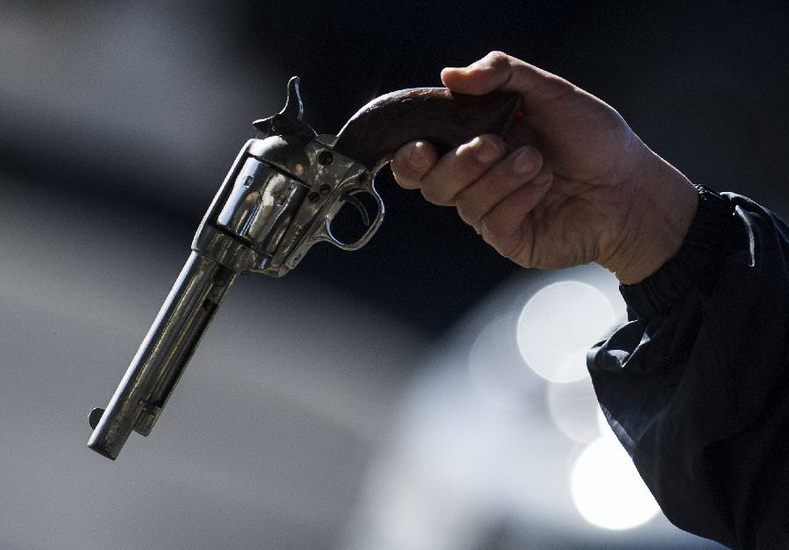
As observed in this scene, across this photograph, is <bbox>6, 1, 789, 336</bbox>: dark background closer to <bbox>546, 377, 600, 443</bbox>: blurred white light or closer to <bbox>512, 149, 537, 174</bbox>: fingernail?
<bbox>546, 377, 600, 443</bbox>: blurred white light

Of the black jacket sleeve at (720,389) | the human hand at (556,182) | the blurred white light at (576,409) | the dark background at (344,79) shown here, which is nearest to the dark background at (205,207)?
the dark background at (344,79)

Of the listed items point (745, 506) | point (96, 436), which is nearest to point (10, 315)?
point (96, 436)

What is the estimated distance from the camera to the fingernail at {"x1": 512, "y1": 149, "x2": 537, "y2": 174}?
110 cm

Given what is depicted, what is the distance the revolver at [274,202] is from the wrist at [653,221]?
0.68ft

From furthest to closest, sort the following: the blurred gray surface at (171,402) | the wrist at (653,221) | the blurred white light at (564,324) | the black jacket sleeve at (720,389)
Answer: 1. the blurred white light at (564,324)
2. the blurred gray surface at (171,402)
3. the wrist at (653,221)
4. the black jacket sleeve at (720,389)

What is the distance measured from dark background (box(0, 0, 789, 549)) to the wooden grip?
103 cm

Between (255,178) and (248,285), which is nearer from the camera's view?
(255,178)

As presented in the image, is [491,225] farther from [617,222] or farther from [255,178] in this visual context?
[255,178]

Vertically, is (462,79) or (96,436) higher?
(462,79)

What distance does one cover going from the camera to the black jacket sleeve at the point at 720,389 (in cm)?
103

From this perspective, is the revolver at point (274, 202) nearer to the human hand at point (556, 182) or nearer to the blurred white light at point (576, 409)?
the human hand at point (556, 182)

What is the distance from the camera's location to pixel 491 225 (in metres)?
1.16

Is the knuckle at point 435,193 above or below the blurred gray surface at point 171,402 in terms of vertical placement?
above

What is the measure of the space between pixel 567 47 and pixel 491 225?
1.20 meters
